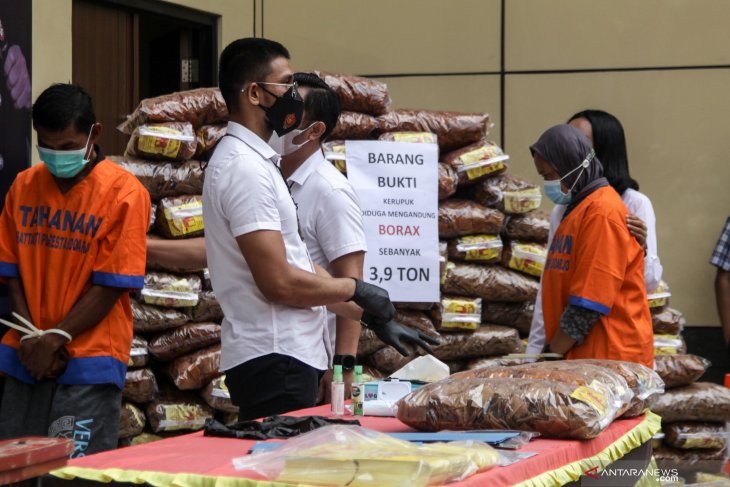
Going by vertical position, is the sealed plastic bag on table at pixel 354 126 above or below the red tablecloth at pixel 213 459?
above

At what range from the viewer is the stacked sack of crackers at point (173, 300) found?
4355 mm

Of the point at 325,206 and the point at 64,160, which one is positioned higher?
the point at 64,160

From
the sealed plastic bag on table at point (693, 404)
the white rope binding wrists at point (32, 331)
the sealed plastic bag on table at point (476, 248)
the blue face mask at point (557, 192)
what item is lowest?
the sealed plastic bag on table at point (693, 404)

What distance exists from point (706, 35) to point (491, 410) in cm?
448

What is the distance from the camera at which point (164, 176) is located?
438 cm

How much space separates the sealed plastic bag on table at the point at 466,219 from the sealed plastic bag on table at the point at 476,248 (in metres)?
0.03

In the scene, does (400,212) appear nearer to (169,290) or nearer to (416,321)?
(416,321)

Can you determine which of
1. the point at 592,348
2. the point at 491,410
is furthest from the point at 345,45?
the point at 491,410

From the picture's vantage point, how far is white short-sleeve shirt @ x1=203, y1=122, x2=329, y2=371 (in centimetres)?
257

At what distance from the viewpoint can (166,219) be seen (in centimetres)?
434

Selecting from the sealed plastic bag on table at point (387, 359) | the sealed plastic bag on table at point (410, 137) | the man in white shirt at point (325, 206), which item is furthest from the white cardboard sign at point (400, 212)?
the man in white shirt at point (325, 206)

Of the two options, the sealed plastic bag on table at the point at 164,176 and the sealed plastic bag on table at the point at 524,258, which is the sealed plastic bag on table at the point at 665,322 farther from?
the sealed plastic bag on table at the point at 164,176

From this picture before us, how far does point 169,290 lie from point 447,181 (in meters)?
1.33

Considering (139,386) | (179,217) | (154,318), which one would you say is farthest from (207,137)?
(139,386)
